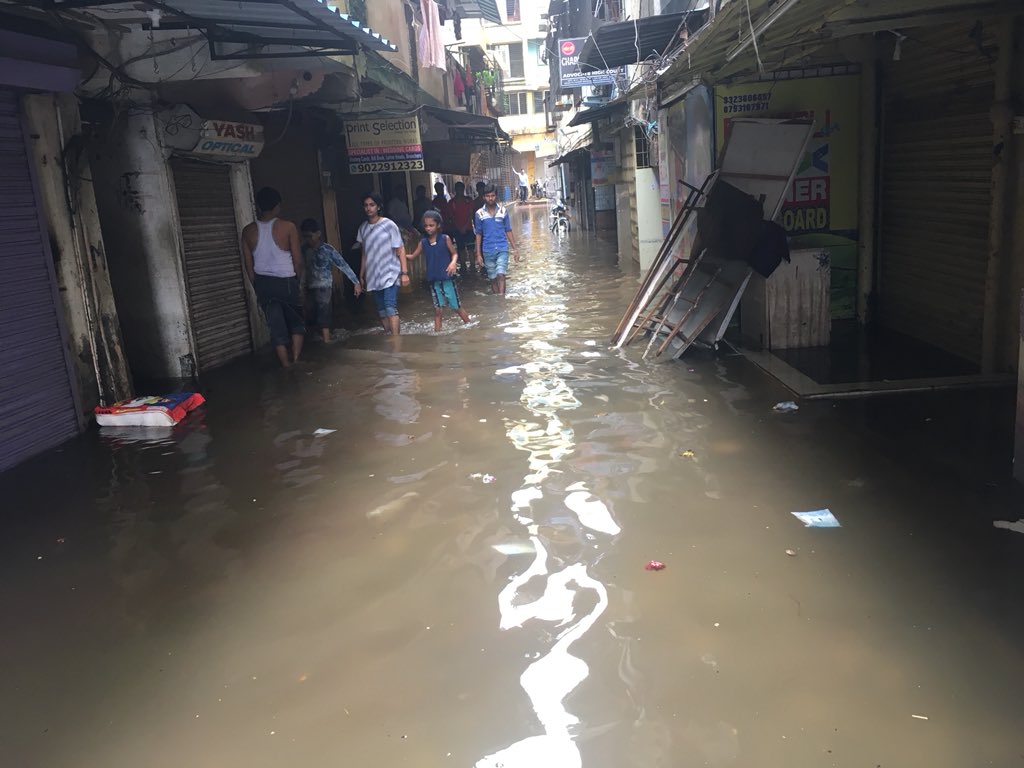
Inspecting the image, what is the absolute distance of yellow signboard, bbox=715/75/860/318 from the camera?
891 centimetres

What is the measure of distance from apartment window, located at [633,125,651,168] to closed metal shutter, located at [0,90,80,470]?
12383 mm

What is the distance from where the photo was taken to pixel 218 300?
32.3ft

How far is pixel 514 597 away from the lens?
3947mm

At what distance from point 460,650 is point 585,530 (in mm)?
1306

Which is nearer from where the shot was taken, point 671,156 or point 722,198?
point 722,198

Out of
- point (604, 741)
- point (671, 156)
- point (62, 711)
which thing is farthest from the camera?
point (671, 156)

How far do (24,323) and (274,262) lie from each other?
9.60 ft

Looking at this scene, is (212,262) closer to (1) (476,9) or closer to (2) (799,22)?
(2) (799,22)

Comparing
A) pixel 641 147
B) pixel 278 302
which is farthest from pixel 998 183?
pixel 641 147

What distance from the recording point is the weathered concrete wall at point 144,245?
27.8 feet

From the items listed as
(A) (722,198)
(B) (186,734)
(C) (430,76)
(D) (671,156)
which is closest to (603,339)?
(A) (722,198)

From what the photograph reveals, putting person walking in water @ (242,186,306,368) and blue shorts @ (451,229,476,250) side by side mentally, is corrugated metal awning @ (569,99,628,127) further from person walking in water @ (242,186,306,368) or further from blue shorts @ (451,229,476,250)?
person walking in water @ (242,186,306,368)

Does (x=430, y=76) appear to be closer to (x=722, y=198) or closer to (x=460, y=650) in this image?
(x=722, y=198)

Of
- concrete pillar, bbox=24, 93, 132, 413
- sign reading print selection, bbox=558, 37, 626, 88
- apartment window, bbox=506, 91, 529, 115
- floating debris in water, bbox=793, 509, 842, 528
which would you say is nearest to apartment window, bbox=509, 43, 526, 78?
apartment window, bbox=506, 91, 529, 115
